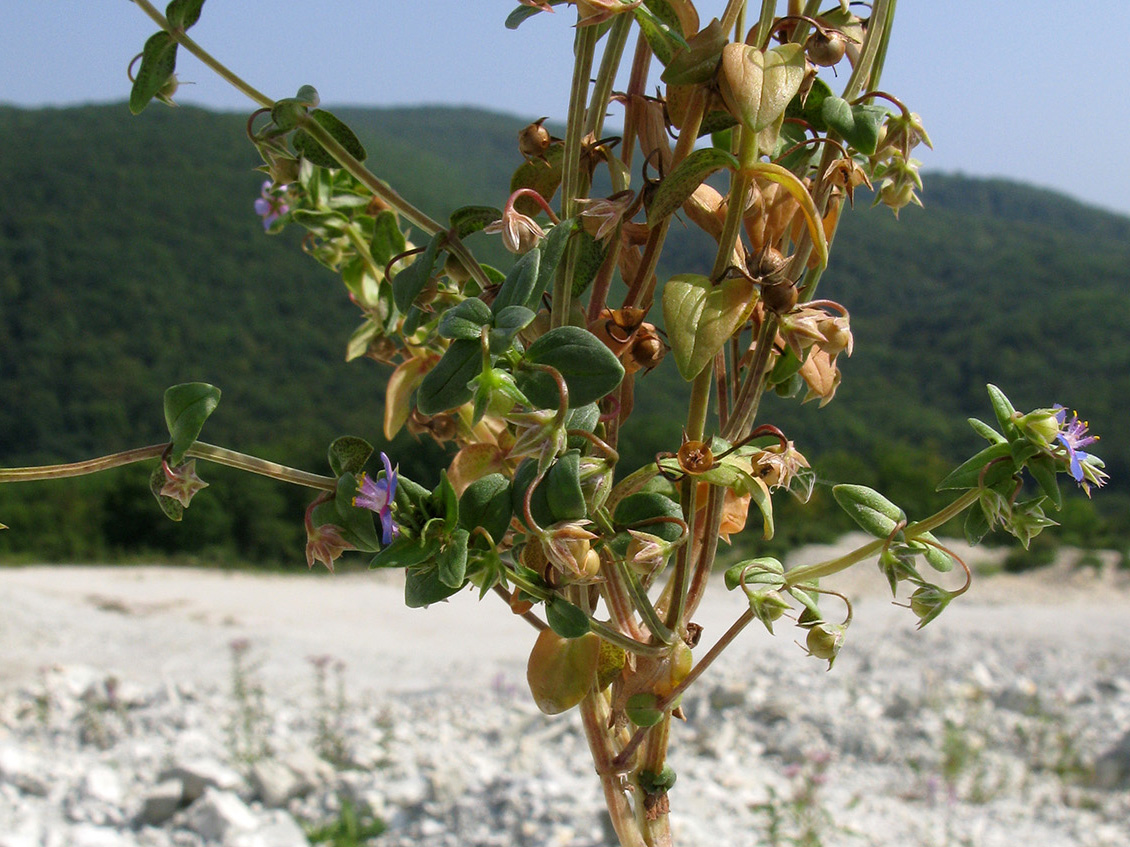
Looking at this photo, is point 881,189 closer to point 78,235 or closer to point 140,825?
point 140,825

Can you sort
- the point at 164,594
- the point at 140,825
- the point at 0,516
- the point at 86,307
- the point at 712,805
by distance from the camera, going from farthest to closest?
the point at 86,307 < the point at 0,516 < the point at 164,594 < the point at 712,805 < the point at 140,825

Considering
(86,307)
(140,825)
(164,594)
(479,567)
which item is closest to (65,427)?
(86,307)

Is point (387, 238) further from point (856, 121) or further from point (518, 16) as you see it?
point (856, 121)

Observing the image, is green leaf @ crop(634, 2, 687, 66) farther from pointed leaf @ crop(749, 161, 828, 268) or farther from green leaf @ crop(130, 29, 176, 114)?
green leaf @ crop(130, 29, 176, 114)

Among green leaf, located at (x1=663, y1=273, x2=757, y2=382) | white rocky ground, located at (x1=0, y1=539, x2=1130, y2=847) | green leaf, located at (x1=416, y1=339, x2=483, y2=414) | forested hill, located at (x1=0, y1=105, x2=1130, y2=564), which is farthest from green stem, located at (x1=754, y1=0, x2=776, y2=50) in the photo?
forested hill, located at (x1=0, y1=105, x2=1130, y2=564)

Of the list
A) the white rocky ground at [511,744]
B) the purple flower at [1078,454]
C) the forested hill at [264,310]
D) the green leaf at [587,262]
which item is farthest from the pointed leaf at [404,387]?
the forested hill at [264,310]

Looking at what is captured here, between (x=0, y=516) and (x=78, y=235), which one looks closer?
(x=0, y=516)

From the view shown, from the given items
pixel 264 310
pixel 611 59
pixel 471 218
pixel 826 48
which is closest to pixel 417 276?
pixel 471 218

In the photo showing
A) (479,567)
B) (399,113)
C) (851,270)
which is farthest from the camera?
(399,113)

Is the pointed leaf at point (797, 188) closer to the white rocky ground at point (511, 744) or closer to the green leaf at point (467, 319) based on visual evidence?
the green leaf at point (467, 319)
